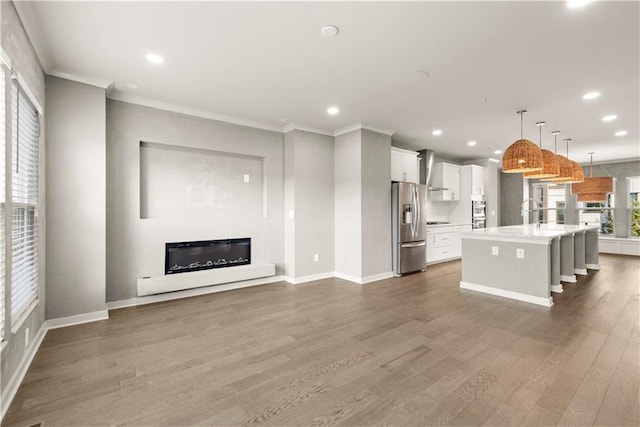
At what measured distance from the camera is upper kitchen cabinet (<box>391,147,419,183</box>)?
5977mm

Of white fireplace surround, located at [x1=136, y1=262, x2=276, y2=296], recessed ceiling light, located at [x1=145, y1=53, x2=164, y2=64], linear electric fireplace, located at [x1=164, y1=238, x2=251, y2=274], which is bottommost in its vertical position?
white fireplace surround, located at [x1=136, y1=262, x2=276, y2=296]

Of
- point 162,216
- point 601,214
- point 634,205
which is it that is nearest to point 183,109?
point 162,216

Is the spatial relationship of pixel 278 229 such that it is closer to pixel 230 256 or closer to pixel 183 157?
pixel 230 256

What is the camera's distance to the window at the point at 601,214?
861 centimetres

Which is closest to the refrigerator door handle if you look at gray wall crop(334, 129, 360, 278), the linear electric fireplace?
gray wall crop(334, 129, 360, 278)

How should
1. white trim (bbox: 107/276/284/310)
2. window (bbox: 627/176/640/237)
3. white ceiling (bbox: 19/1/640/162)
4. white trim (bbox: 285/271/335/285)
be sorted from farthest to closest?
window (bbox: 627/176/640/237)
white trim (bbox: 285/271/335/285)
white trim (bbox: 107/276/284/310)
white ceiling (bbox: 19/1/640/162)

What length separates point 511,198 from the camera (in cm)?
926

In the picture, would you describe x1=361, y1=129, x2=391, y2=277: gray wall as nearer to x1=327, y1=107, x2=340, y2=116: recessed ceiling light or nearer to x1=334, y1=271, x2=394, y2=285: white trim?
x1=334, y1=271, x2=394, y2=285: white trim

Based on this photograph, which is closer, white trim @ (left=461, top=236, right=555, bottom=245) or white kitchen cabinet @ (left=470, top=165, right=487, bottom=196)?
white trim @ (left=461, top=236, right=555, bottom=245)

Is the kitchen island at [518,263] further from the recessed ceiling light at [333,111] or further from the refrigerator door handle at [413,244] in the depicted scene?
the recessed ceiling light at [333,111]

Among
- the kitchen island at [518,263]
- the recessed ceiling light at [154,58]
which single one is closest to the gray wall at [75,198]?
the recessed ceiling light at [154,58]

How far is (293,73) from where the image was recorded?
3.23m

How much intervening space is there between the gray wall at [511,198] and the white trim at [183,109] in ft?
25.4

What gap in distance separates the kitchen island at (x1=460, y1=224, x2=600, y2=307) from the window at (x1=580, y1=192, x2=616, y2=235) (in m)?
5.12
